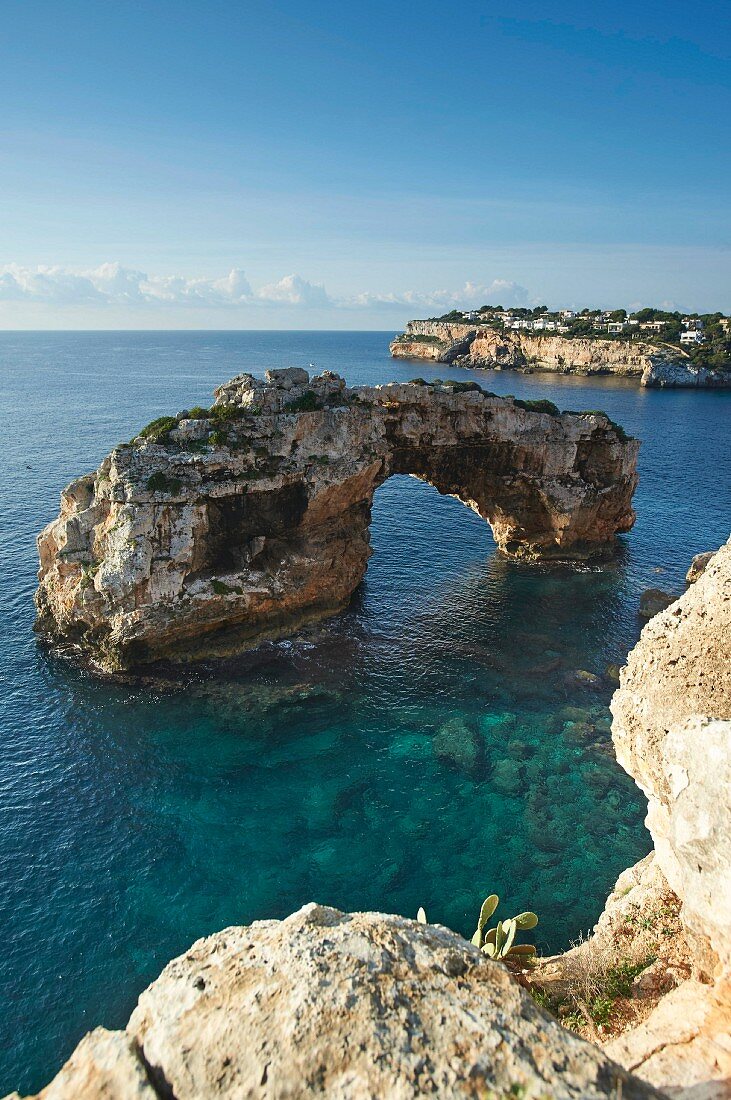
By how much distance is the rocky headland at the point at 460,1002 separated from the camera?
32.0 feet

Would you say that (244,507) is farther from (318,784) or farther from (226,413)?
(318,784)

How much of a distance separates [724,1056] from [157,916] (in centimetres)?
2106

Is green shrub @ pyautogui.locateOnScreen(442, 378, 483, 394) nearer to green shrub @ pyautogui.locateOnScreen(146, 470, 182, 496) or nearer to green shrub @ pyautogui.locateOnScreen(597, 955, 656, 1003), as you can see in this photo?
green shrub @ pyautogui.locateOnScreen(146, 470, 182, 496)

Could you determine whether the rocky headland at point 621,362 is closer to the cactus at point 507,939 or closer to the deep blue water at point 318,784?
the deep blue water at point 318,784

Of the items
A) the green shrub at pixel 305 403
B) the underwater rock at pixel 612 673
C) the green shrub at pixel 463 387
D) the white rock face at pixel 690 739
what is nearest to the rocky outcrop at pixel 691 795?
the white rock face at pixel 690 739

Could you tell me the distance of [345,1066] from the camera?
9.77m

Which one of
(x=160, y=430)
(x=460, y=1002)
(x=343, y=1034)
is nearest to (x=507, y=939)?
(x=460, y=1002)

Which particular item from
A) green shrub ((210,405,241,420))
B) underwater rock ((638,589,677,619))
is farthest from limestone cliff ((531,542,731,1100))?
green shrub ((210,405,241,420))

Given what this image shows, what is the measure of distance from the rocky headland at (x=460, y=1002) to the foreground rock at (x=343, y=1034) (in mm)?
24

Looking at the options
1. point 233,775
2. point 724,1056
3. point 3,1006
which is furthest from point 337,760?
point 724,1056

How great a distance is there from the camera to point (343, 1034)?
10195mm

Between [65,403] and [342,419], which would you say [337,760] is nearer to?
[342,419]

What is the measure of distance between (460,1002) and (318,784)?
867 inches

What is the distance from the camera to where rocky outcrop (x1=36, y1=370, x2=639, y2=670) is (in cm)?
3975
